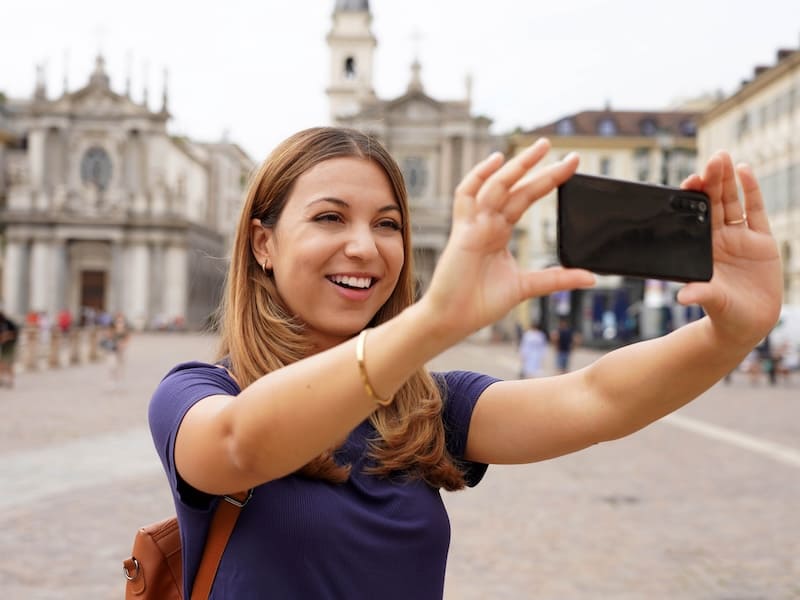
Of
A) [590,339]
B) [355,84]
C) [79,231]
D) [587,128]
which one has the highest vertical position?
[355,84]

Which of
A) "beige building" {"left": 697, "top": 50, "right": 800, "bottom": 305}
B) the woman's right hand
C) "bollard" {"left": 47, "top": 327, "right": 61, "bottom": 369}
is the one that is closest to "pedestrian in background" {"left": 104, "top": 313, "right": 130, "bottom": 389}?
"bollard" {"left": 47, "top": 327, "right": 61, "bottom": 369}

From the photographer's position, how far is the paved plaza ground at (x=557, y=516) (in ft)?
20.1

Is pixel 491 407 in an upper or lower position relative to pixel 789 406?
upper

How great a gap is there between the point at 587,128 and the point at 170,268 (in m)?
27.4

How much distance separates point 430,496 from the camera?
1.98 meters

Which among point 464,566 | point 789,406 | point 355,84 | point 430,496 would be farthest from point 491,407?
point 355,84

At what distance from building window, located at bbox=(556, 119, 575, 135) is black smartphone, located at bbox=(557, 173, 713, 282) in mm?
60913

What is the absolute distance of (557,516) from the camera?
26.9 ft

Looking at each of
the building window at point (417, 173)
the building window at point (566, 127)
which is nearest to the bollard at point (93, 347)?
the building window at point (417, 173)

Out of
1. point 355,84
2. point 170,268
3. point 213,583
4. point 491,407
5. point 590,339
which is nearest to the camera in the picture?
point 213,583

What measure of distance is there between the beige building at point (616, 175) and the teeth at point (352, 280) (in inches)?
862

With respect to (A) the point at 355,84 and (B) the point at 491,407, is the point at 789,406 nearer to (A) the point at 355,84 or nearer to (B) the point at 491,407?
(B) the point at 491,407

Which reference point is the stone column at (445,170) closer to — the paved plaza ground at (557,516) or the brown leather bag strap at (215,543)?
the paved plaza ground at (557,516)

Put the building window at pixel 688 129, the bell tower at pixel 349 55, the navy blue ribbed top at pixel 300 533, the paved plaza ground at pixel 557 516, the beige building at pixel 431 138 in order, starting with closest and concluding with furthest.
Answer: the navy blue ribbed top at pixel 300 533
the paved plaza ground at pixel 557 516
the building window at pixel 688 129
the beige building at pixel 431 138
the bell tower at pixel 349 55
